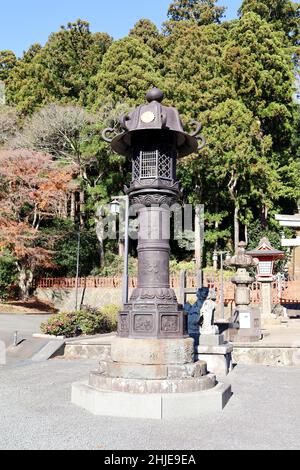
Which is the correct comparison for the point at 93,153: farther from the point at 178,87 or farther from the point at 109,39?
the point at 109,39

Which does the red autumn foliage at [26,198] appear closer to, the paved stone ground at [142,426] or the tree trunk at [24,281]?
the tree trunk at [24,281]

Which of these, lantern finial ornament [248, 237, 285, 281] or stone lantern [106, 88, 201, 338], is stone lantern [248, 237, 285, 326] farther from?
stone lantern [106, 88, 201, 338]

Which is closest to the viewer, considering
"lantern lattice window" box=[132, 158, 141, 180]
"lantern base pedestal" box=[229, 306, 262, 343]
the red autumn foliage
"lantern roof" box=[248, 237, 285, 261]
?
"lantern lattice window" box=[132, 158, 141, 180]

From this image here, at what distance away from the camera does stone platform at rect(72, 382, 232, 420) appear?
19.5 ft

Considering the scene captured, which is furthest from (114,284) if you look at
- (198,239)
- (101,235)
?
(198,239)

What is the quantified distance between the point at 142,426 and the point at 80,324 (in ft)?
29.4

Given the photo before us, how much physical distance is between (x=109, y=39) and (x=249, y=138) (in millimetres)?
15709

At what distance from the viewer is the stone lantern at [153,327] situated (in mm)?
6121

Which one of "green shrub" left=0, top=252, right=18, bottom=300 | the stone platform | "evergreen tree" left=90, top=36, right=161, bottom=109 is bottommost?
the stone platform

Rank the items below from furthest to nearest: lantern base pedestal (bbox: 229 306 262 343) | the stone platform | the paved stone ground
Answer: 1. lantern base pedestal (bbox: 229 306 262 343)
2. the stone platform
3. the paved stone ground

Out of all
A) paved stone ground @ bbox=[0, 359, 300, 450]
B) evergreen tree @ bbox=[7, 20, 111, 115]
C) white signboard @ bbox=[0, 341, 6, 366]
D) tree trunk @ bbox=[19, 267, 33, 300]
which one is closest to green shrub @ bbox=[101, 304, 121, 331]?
white signboard @ bbox=[0, 341, 6, 366]

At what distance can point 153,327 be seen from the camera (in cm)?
686

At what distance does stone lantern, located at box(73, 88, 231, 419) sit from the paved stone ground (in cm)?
25
